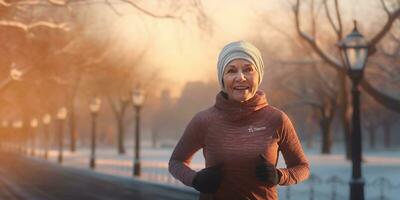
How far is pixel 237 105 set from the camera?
271 cm

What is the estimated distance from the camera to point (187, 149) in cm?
288

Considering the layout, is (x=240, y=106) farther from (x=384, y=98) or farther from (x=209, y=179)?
(x=384, y=98)

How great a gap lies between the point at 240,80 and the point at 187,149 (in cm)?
43

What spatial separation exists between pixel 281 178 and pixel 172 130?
118 m

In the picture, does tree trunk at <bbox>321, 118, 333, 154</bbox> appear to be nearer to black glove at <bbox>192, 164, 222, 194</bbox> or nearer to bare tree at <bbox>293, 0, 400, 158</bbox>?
bare tree at <bbox>293, 0, 400, 158</bbox>

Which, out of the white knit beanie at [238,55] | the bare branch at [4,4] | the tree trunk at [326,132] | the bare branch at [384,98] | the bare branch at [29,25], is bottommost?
the tree trunk at [326,132]

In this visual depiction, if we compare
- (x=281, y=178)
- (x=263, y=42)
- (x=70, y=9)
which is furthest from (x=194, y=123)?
(x=263, y=42)

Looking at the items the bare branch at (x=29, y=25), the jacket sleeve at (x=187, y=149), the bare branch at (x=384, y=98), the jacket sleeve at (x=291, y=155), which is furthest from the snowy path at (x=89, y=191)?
the jacket sleeve at (x=291, y=155)

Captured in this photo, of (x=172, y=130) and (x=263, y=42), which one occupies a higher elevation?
(x=263, y=42)

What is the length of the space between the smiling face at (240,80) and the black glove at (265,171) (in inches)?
11.3

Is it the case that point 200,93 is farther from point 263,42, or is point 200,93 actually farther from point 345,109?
point 345,109

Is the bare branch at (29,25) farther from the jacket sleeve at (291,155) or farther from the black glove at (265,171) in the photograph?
the black glove at (265,171)

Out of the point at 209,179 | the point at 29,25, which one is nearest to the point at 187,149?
the point at 209,179

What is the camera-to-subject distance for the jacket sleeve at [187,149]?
2.80 m
